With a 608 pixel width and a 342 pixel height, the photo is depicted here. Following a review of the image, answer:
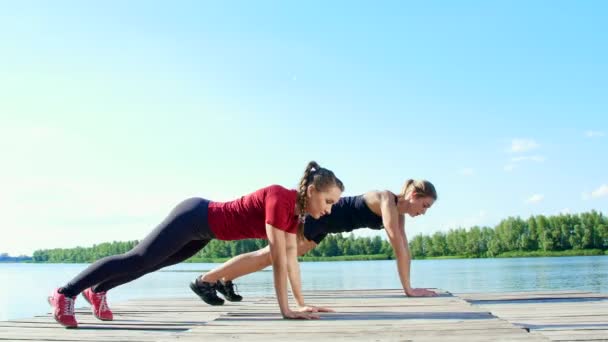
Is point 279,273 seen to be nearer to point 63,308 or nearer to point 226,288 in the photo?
point 63,308

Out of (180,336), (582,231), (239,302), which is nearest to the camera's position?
(180,336)

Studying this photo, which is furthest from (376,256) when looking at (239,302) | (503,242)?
(239,302)

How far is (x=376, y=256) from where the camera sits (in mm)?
114938

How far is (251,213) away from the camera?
204 inches

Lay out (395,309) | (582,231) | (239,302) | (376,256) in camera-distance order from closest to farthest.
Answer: (395,309) → (239,302) → (582,231) → (376,256)

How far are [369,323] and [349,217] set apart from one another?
3323 millimetres

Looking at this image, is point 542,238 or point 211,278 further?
point 542,238

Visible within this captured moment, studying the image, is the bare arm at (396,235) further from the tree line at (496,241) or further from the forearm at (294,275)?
the tree line at (496,241)

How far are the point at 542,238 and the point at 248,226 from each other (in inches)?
3998

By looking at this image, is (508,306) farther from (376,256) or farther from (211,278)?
(376,256)

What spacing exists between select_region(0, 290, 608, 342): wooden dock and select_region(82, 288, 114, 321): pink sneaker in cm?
8

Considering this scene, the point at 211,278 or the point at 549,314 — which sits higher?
the point at 211,278

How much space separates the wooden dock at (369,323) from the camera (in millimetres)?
3601

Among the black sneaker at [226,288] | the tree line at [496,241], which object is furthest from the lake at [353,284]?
the tree line at [496,241]
